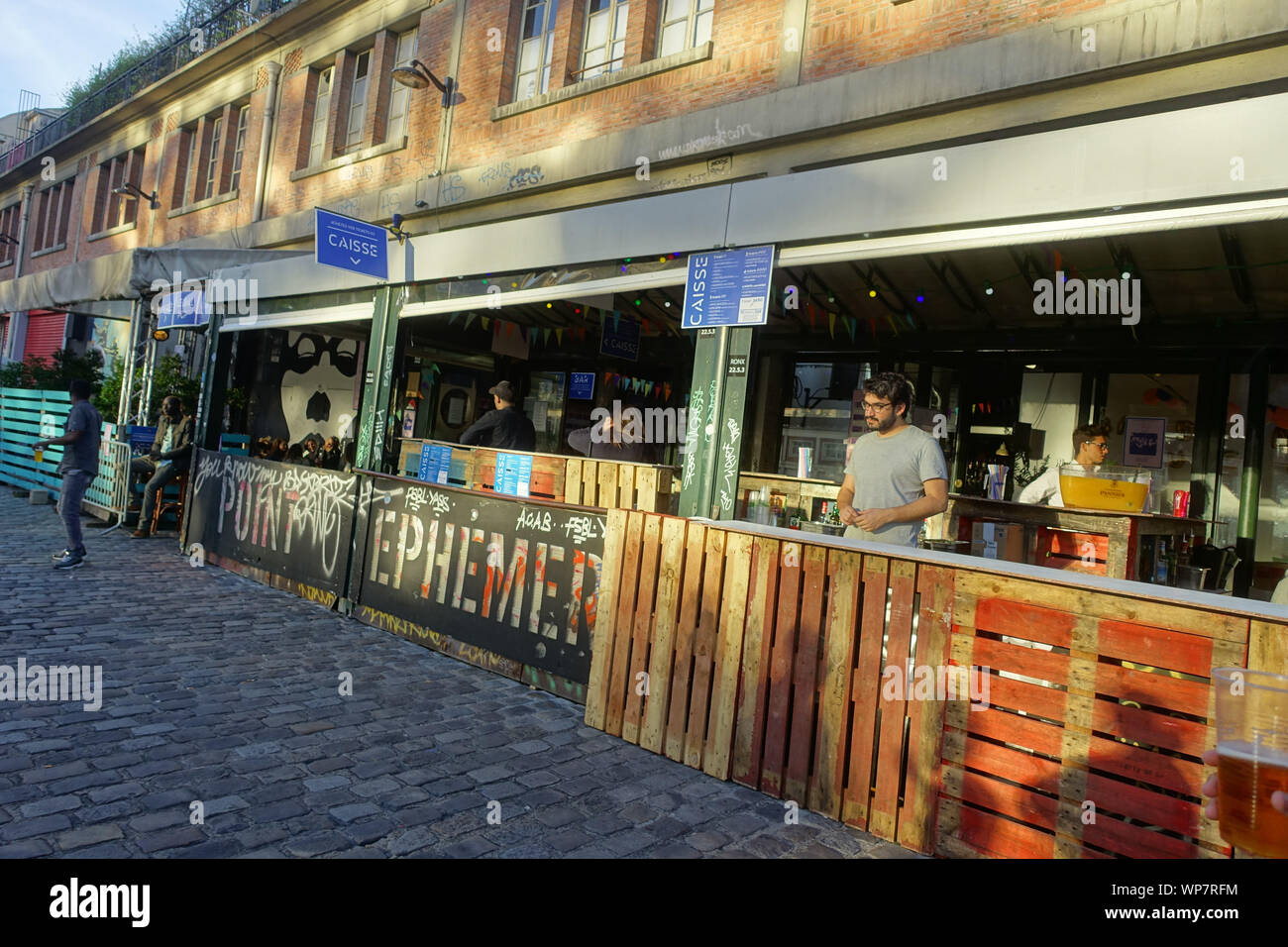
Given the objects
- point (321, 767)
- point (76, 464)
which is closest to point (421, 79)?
point (76, 464)

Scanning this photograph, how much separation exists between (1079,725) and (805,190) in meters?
3.29

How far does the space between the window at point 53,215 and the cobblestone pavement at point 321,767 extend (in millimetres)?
24577

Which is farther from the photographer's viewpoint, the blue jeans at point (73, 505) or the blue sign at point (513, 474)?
the blue jeans at point (73, 505)

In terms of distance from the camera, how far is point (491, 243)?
698 cm

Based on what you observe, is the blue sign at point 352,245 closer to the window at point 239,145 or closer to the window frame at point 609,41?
the window frame at point 609,41

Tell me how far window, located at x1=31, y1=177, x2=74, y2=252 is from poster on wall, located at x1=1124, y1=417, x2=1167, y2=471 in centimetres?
2886

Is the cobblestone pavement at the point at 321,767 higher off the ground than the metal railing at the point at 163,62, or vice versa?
the metal railing at the point at 163,62

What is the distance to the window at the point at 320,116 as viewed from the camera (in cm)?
1594

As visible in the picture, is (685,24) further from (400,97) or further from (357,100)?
(357,100)

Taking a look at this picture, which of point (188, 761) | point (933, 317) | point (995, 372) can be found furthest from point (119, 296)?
point (995, 372)

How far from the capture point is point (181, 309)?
11.5 m

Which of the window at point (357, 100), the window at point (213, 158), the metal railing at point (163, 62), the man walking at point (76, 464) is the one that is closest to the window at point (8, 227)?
the metal railing at point (163, 62)

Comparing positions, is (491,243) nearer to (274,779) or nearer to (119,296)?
(274,779)
